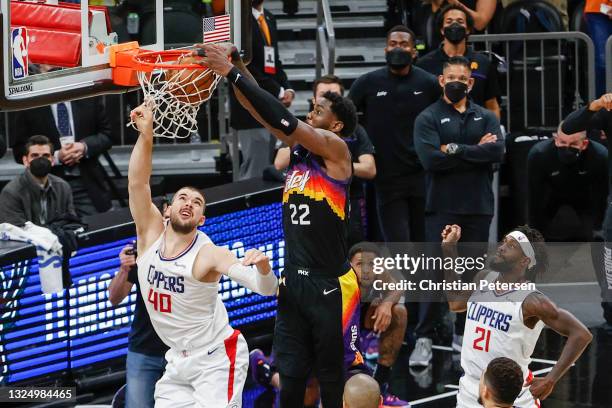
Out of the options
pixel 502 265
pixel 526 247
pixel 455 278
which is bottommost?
pixel 455 278

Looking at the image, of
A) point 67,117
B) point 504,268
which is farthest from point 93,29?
point 67,117

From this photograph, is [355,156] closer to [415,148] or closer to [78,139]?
[415,148]

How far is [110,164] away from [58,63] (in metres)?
4.49

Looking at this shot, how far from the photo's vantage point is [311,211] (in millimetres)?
8609

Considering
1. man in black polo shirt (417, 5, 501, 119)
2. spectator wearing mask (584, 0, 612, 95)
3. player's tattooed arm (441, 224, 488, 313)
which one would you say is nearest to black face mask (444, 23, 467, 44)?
man in black polo shirt (417, 5, 501, 119)

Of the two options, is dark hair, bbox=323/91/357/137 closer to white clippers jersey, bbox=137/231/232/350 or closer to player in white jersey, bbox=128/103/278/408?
player in white jersey, bbox=128/103/278/408

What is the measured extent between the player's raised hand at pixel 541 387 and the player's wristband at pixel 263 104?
2149mm

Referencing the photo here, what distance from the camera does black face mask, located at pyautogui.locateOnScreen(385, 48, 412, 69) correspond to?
11570mm

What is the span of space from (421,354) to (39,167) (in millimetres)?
3432

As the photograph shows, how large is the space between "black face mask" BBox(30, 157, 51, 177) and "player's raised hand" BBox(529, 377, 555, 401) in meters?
4.43

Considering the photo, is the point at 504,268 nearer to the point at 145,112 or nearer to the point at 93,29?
the point at 145,112

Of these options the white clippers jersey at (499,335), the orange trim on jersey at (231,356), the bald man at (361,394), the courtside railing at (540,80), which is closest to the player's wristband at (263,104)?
the orange trim on jersey at (231,356)

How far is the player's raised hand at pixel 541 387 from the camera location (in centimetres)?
814

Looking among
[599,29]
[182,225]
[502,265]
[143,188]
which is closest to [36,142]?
[143,188]
